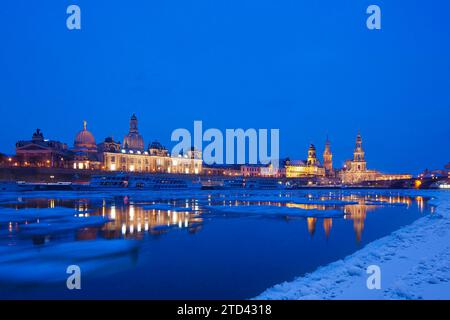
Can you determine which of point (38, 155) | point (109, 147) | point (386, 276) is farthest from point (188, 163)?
point (386, 276)

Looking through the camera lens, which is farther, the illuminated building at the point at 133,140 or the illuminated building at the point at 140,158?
the illuminated building at the point at 133,140

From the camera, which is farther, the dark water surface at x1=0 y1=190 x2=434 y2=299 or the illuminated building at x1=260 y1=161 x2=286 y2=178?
the illuminated building at x1=260 y1=161 x2=286 y2=178

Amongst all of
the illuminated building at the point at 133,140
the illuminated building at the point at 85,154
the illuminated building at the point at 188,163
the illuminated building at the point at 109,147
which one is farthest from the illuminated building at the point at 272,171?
the illuminated building at the point at 85,154

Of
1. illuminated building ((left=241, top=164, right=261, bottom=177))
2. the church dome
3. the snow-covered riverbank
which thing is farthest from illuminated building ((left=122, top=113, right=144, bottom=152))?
the snow-covered riverbank

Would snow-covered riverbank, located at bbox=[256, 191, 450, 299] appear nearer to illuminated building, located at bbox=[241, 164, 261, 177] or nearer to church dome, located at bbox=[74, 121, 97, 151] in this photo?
church dome, located at bbox=[74, 121, 97, 151]

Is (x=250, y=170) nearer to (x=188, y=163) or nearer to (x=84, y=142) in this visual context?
(x=188, y=163)

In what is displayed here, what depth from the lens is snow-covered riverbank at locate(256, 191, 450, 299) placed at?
27.2 feet

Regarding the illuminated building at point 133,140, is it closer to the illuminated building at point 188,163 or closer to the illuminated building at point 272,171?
the illuminated building at point 188,163

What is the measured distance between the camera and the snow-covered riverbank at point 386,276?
27.2ft

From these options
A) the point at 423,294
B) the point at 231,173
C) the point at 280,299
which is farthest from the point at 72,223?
the point at 231,173

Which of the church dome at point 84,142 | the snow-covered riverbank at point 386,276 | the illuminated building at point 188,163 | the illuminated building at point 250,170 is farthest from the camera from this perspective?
the illuminated building at point 250,170

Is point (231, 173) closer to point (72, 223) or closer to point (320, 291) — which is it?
point (72, 223)
